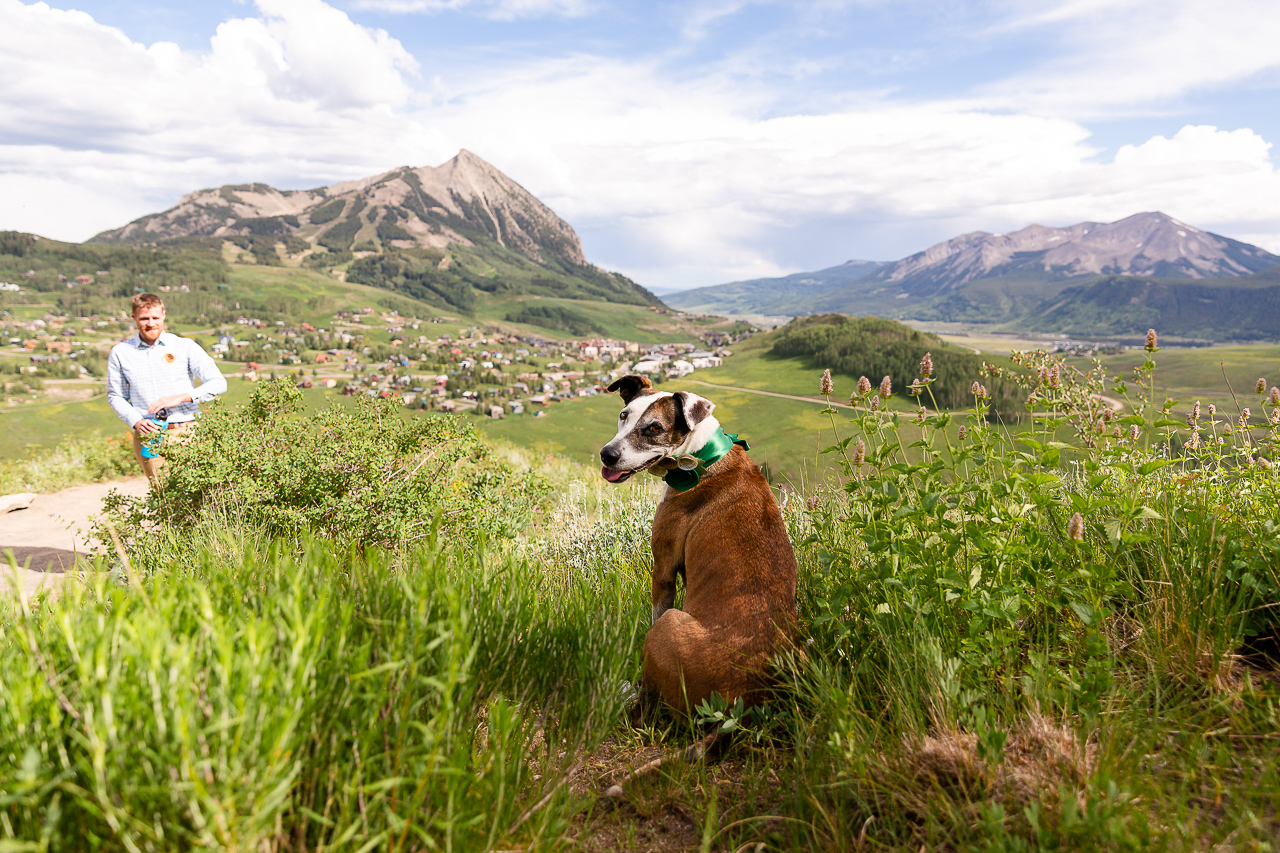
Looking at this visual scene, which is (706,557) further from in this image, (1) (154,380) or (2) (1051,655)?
(1) (154,380)

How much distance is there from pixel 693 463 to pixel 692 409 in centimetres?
33

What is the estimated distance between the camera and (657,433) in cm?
366

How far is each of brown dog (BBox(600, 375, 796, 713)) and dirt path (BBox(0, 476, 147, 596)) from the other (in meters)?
6.91

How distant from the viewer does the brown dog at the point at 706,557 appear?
298 cm

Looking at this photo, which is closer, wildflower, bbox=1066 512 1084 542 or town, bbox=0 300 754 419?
wildflower, bbox=1066 512 1084 542

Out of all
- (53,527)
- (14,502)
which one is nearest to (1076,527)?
(53,527)

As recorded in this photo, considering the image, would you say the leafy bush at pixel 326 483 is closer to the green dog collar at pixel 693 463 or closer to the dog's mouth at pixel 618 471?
the dog's mouth at pixel 618 471

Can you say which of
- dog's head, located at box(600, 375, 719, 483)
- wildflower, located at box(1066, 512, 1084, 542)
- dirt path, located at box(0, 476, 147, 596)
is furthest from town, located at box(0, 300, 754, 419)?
wildflower, located at box(1066, 512, 1084, 542)

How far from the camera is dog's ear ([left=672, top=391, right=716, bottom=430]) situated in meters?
3.62

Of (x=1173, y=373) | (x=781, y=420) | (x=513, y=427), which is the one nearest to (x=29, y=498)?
(x=513, y=427)

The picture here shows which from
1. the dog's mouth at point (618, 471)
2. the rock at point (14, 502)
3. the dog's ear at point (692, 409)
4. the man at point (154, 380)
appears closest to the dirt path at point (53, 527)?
the rock at point (14, 502)

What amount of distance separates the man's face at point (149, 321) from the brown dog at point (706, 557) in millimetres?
6128

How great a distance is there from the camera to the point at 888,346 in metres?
113

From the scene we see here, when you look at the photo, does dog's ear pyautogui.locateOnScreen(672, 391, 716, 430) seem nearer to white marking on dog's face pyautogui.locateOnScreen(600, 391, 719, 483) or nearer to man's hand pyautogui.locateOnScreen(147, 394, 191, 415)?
white marking on dog's face pyautogui.locateOnScreen(600, 391, 719, 483)
